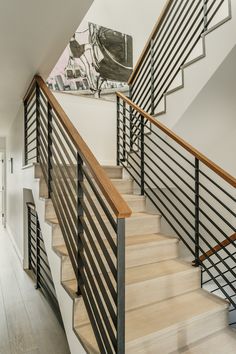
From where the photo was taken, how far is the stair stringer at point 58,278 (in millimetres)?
1545

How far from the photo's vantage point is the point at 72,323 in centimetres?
156

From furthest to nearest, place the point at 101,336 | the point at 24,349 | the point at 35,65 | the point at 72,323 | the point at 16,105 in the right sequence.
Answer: the point at 16,105
the point at 35,65
the point at 24,349
the point at 72,323
the point at 101,336

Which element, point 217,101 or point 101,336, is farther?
point 217,101

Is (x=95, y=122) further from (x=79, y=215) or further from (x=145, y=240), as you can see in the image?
(x=79, y=215)

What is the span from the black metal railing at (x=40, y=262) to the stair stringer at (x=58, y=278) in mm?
657

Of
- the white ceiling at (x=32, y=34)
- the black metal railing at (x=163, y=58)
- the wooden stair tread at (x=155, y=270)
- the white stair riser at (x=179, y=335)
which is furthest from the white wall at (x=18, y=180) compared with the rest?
the white stair riser at (x=179, y=335)

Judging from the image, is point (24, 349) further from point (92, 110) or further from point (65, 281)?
point (92, 110)

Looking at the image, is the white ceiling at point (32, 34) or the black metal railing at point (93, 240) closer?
the black metal railing at point (93, 240)

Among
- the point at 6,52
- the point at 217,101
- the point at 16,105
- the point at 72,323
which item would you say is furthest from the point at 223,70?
the point at 16,105

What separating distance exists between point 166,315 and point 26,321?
148 cm

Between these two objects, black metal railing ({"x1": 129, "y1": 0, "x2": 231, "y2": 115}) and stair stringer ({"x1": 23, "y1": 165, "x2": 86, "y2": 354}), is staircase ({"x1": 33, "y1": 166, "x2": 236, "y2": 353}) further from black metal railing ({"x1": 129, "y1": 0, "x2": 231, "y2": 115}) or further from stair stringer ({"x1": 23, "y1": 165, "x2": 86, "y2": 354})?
black metal railing ({"x1": 129, "y1": 0, "x2": 231, "y2": 115})

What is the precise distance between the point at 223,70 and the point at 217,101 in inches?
16.7

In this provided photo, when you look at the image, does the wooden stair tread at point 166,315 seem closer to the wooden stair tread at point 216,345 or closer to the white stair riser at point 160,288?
the white stair riser at point 160,288

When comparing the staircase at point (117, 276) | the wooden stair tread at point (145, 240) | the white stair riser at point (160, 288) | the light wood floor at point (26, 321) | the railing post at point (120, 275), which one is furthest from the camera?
the wooden stair tread at point (145, 240)
